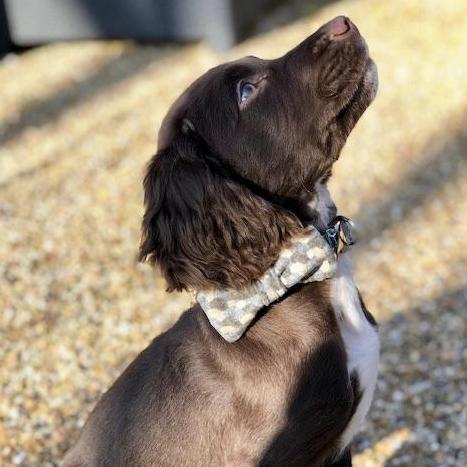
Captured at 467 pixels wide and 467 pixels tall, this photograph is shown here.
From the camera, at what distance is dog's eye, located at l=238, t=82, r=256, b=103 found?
9.16 feet

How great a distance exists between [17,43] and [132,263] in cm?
410

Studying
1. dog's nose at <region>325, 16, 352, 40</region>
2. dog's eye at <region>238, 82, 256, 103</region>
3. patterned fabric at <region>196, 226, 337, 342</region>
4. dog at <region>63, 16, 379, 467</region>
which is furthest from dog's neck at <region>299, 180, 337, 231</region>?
dog's nose at <region>325, 16, 352, 40</region>

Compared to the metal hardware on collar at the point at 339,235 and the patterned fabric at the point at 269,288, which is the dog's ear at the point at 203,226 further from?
the metal hardware on collar at the point at 339,235

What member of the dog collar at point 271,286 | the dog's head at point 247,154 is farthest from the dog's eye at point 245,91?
the dog collar at point 271,286

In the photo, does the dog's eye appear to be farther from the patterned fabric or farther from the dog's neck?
the patterned fabric

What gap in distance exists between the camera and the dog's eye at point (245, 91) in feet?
9.16

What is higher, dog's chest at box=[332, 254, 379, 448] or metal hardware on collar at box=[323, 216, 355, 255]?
metal hardware on collar at box=[323, 216, 355, 255]

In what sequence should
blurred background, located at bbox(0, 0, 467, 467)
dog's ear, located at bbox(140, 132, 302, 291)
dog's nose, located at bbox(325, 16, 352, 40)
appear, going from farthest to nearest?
blurred background, located at bbox(0, 0, 467, 467) → dog's nose, located at bbox(325, 16, 352, 40) → dog's ear, located at bbox(140, 132, 302, 291)

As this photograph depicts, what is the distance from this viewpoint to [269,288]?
268cm

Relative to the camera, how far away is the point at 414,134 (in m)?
6.56

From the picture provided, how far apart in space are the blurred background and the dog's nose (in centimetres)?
196

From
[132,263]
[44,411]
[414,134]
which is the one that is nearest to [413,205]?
[414,134]

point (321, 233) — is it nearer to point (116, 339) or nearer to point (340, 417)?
point (340, 417)

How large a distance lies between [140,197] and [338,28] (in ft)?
11.3
